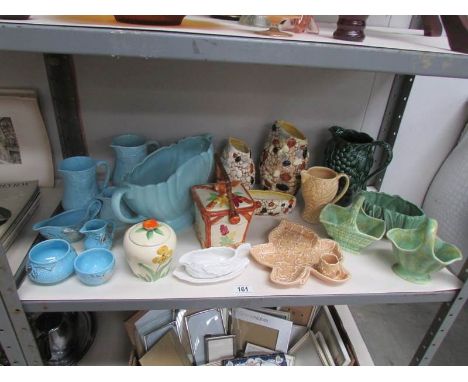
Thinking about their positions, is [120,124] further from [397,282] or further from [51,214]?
[397,282]

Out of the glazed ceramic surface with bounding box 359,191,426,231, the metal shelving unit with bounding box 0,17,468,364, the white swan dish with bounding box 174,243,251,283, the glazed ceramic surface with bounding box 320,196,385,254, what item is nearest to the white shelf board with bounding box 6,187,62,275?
the metal shelving unit with bounding box 0,17,468,364

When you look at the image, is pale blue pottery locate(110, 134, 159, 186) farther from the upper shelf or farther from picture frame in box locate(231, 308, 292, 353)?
picture frame in box locate(231, 308, 292, 353)

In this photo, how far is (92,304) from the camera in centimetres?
58

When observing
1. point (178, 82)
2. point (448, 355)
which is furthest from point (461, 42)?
point (448, 355)

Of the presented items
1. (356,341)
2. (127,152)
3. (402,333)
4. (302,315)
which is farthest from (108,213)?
(402,333)

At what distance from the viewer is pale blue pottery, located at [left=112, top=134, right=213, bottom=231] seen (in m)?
0.66

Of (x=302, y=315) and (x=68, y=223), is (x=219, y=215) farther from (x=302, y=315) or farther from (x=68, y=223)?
(x=302, y=315)

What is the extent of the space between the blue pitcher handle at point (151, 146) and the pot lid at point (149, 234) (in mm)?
265

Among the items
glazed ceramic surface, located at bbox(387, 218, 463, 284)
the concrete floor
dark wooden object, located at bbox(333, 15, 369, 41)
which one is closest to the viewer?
dark wooden object, located at bbox(333, 15, 369, 41)

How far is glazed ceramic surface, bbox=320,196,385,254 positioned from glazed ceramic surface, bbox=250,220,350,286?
0.03m

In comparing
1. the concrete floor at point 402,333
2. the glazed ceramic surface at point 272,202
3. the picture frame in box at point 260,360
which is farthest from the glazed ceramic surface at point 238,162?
the concrete floor at point 402,333

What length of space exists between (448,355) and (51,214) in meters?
1.39

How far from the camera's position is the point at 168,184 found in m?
0.67

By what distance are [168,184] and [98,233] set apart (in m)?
0.17
